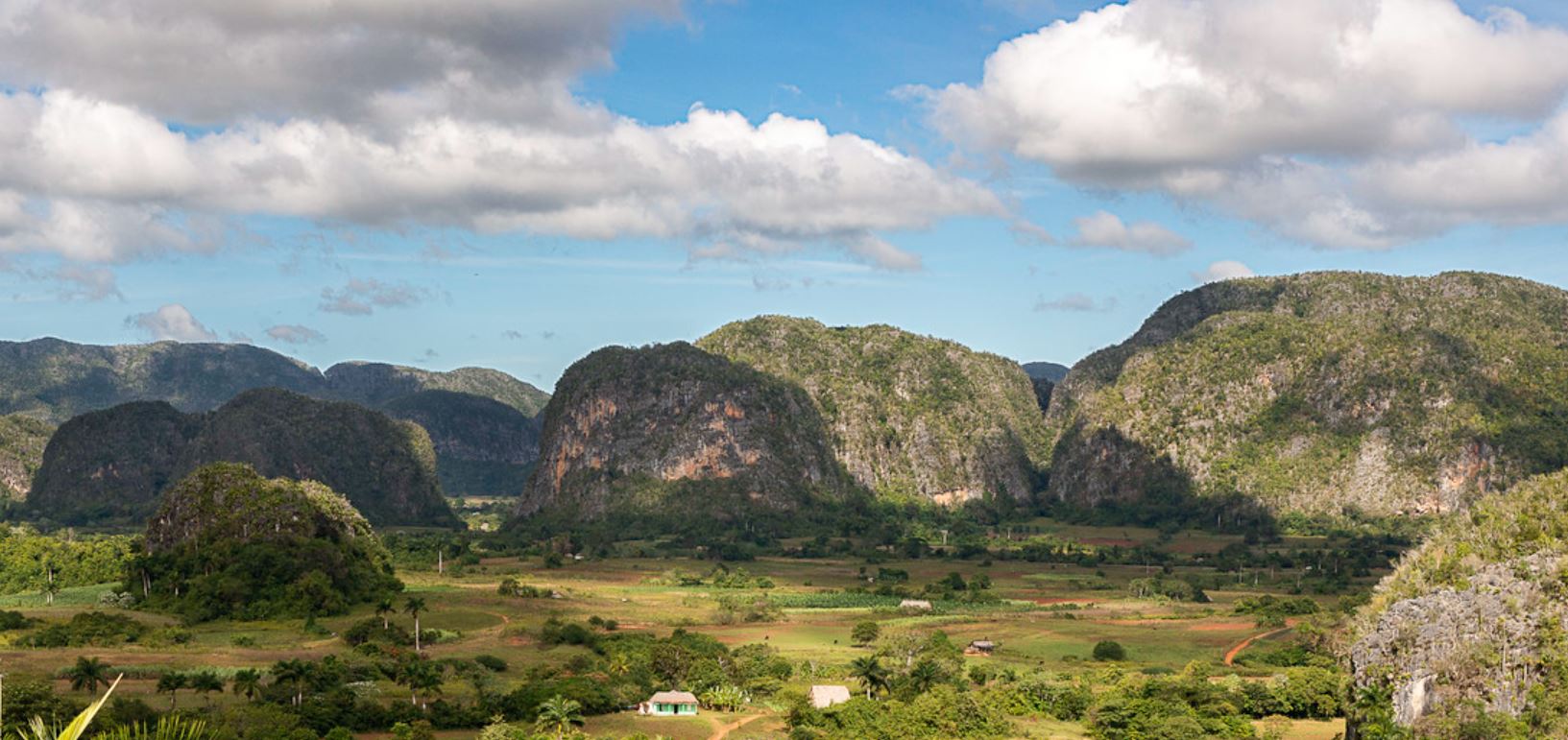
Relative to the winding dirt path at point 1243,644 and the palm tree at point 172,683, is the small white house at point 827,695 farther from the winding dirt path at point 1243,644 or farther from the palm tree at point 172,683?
the palm tree at point 172,683

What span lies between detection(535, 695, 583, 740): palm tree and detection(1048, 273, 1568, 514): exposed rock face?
413 feet

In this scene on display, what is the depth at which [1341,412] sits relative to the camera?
169125 millimetres

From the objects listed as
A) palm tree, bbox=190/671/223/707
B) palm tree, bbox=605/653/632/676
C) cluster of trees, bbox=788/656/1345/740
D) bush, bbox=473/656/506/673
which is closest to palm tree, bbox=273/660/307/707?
palm tree, bbox=190/671/223/707

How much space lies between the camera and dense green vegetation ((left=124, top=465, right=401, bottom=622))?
84125mm

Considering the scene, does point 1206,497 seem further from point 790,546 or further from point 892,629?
point 892,629

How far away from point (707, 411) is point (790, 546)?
2849cm

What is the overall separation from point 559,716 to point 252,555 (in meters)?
45.6

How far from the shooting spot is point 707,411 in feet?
540

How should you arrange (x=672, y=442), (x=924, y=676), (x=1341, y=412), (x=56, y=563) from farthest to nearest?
(x=1341, y=412) → (x=672, y=442) → (x=56, y=563) → (x=924, y=676)

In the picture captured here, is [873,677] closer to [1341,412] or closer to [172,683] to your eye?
[172,683]

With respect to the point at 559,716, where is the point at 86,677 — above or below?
above

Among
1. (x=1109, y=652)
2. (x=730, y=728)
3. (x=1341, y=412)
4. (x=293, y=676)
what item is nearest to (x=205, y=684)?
(x=293, y=676)

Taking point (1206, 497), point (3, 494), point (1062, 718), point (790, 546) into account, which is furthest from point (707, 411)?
point (1062, 718)

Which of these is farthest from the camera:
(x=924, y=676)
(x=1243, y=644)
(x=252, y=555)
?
(x=252, y=555)
